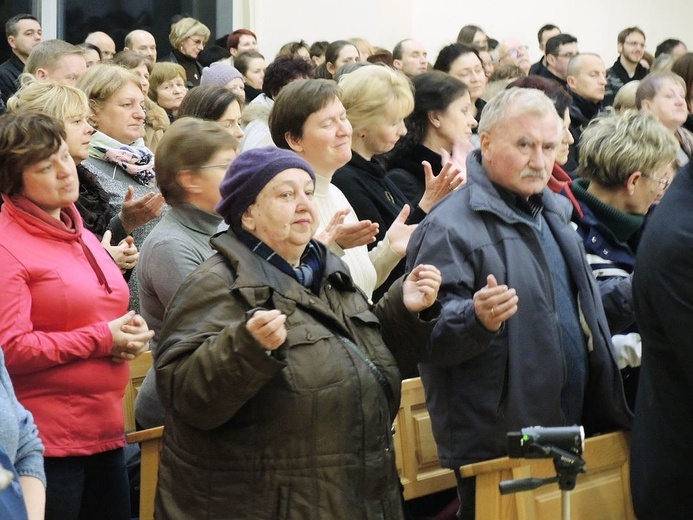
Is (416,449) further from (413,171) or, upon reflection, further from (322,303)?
(413,171)

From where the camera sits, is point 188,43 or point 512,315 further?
point 188,43

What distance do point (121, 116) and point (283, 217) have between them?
71.0 inches

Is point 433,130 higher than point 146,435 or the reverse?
higher

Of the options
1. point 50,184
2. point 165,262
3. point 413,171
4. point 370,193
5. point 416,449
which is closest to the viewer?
point 50,184

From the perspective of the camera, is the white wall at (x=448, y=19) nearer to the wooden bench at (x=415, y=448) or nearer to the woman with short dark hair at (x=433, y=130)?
the woman with short dark hair at (x=433, y=130)

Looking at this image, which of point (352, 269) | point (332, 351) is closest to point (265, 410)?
point (332, 351)

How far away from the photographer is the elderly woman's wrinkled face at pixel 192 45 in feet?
25.6

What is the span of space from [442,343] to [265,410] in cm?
58

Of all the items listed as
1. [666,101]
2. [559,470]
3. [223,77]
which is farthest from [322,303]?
[223,77]

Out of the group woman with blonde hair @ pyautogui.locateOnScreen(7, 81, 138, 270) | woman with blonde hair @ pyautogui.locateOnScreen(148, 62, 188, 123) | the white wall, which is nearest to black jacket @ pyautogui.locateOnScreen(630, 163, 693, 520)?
woman with blonde hair @ pyautogui.locateOnScreen(7, 81, 138, 270)

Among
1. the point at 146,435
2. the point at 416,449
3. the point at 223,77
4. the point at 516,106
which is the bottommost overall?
the point at 416,449

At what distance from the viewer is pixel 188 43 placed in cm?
783

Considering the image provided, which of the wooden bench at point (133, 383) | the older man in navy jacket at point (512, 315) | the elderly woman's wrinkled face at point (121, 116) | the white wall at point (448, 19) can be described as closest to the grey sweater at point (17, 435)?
the older man in navy jacket at point (512, 315)

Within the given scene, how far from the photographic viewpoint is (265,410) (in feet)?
7.30
